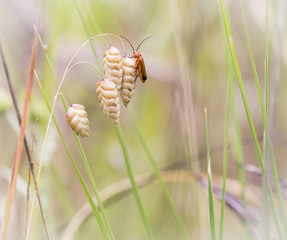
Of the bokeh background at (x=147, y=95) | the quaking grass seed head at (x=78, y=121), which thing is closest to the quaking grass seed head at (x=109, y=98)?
the quaking grass seed head at (x=78, y=121)

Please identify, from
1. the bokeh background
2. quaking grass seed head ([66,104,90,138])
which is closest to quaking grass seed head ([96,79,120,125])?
quaking grass seed head ([66,104,90,138])

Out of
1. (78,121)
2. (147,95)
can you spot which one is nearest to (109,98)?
(78,121)

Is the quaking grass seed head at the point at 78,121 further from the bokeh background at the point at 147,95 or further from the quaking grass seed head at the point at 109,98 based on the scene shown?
the bokeh background at the point at 147,95

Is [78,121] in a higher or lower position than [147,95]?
lower

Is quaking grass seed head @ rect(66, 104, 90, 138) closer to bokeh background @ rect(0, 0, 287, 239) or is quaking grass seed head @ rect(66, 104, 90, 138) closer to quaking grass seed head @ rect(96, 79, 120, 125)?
quaking grass seed head @ rect(96, 79, 120, 125)

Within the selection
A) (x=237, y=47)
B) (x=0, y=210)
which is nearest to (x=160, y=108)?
(x=237, y=47)

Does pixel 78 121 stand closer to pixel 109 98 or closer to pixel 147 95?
pixel 109 98
